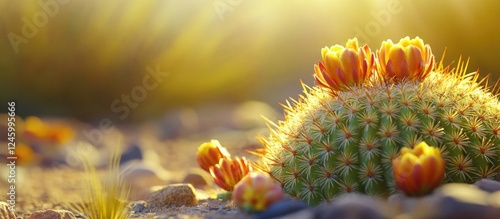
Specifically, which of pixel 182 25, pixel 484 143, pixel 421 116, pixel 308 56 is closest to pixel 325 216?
pixel 421 116

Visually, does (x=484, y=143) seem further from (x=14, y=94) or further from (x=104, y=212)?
(x=14, y=94)

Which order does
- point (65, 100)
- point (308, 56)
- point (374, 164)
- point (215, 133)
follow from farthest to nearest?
point (308, 56) < point (65, 100) < point (215, 133) < point (374, 164)

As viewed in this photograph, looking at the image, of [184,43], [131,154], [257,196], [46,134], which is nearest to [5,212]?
[257,196]

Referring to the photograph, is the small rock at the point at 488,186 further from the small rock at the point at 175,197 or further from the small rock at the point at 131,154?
the small rock at the point at 131,154

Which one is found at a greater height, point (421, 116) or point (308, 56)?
point (308, 56)

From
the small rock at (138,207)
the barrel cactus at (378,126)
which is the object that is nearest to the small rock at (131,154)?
the small rock at (138,207)
